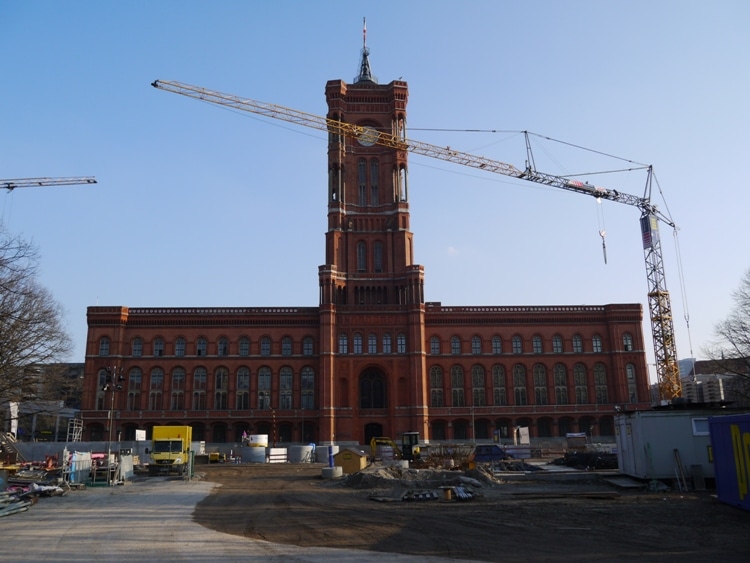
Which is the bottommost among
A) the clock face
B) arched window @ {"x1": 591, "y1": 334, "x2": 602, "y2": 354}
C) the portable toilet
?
the portable toilet

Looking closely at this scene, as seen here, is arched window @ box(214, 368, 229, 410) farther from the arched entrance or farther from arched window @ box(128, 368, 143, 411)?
the arched entrance

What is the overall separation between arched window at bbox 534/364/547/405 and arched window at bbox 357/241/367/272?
23.8m

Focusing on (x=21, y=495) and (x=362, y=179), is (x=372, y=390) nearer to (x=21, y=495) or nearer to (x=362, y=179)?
(x=362, y=179)

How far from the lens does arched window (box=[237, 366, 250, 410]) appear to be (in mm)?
74062

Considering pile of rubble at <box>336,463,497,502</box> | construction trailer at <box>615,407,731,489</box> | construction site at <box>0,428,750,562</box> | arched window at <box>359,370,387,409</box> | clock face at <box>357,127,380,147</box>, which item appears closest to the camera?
construction site at <box>0,428,750,562</box>

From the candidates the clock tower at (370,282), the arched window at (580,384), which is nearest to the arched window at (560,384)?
the arched window at (580,384)

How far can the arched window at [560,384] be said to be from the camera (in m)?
76.1

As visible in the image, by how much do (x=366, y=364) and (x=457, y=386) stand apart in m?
11.2

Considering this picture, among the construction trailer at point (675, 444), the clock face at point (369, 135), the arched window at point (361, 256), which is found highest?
the clock face at point (369, 135)

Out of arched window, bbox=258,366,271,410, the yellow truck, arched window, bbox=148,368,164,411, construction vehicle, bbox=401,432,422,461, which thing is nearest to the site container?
construction vehicle, bbox=401,432,422,461

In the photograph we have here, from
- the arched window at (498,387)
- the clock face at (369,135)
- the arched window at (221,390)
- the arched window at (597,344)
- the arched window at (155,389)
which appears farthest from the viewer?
the clock face at (369,135)

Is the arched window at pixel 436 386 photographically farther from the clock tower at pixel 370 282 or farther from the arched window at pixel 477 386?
the arched window at pixel 477 386

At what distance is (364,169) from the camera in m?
83.9

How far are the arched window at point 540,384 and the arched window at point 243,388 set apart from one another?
33.5 m
